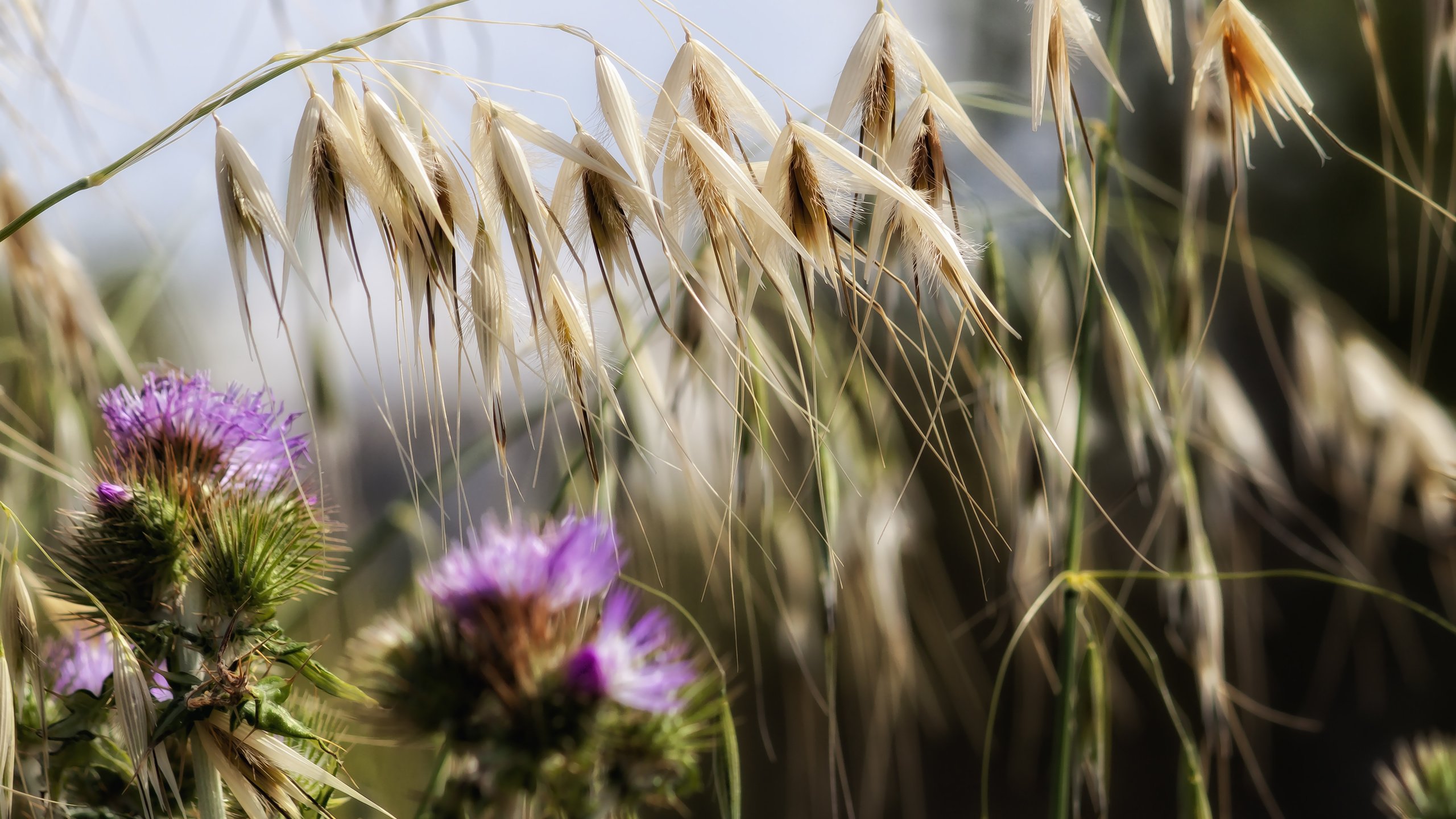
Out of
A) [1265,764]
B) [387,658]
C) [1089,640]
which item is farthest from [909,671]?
[1265,764]

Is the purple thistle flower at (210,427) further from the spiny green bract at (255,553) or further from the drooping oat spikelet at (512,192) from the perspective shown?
the drooping oat spikelet at (512,192)

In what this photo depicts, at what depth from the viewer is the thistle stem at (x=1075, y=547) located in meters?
0.50

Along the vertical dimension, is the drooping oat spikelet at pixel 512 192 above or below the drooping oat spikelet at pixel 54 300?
below

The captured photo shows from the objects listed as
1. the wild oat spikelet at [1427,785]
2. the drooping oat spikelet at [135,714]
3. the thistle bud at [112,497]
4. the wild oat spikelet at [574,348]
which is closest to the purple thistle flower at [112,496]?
the thistle bud at [112,497]

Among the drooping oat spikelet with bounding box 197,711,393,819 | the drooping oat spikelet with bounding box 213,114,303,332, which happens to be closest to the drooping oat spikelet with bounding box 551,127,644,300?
the drooping oat spikelet with bounding box 213,114,303,332

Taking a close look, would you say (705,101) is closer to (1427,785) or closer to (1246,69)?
(1246,69)

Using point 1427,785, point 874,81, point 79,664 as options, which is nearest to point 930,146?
point 874,81

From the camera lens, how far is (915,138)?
1.22ft

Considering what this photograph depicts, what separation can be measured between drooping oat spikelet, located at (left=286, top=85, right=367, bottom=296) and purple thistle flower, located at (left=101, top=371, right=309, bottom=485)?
132mm

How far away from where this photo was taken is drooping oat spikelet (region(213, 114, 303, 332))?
352 millimetres

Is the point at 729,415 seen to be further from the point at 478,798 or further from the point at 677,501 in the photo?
the point at 478,798

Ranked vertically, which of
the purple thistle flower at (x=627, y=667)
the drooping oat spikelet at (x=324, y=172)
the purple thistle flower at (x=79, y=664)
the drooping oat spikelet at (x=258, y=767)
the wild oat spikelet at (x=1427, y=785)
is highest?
the drooping oat spikelet at (x=324, y=172)

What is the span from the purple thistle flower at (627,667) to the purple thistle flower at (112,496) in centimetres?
23

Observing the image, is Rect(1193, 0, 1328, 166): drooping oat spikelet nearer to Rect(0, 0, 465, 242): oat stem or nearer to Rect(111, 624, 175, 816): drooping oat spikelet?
Rect(0, 0, 465, 242): oat stem
